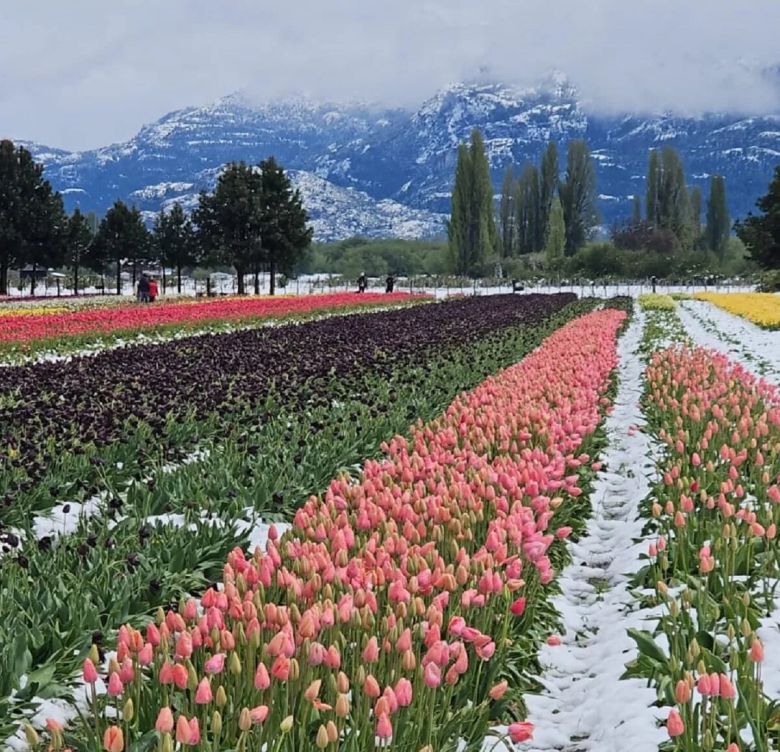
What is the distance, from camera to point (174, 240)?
6488 centimetres

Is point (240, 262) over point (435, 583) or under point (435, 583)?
over

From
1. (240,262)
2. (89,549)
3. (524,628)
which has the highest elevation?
(240,262)

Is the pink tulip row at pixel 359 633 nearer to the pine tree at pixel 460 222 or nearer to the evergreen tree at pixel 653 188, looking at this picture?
the pine tree at pixel 460 222

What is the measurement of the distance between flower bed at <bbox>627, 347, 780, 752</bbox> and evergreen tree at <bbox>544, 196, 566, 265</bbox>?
78.5m

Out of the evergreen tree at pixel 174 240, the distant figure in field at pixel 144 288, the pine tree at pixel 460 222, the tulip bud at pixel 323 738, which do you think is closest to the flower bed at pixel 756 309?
the distant figure in field at pixel 144 288

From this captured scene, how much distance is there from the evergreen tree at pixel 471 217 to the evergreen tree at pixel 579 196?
17.8 metres

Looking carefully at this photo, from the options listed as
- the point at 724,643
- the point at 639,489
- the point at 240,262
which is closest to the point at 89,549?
the point at 724,643

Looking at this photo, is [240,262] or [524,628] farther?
[240,262]

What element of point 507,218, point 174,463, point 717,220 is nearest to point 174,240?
point 507,218

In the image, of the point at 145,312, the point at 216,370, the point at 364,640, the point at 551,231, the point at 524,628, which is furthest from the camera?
the point at 551,231

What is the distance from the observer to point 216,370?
13055 mm

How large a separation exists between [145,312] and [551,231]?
218 feet

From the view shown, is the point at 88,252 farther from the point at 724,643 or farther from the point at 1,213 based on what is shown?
the point at 724,643

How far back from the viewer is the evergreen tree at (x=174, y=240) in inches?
2547
